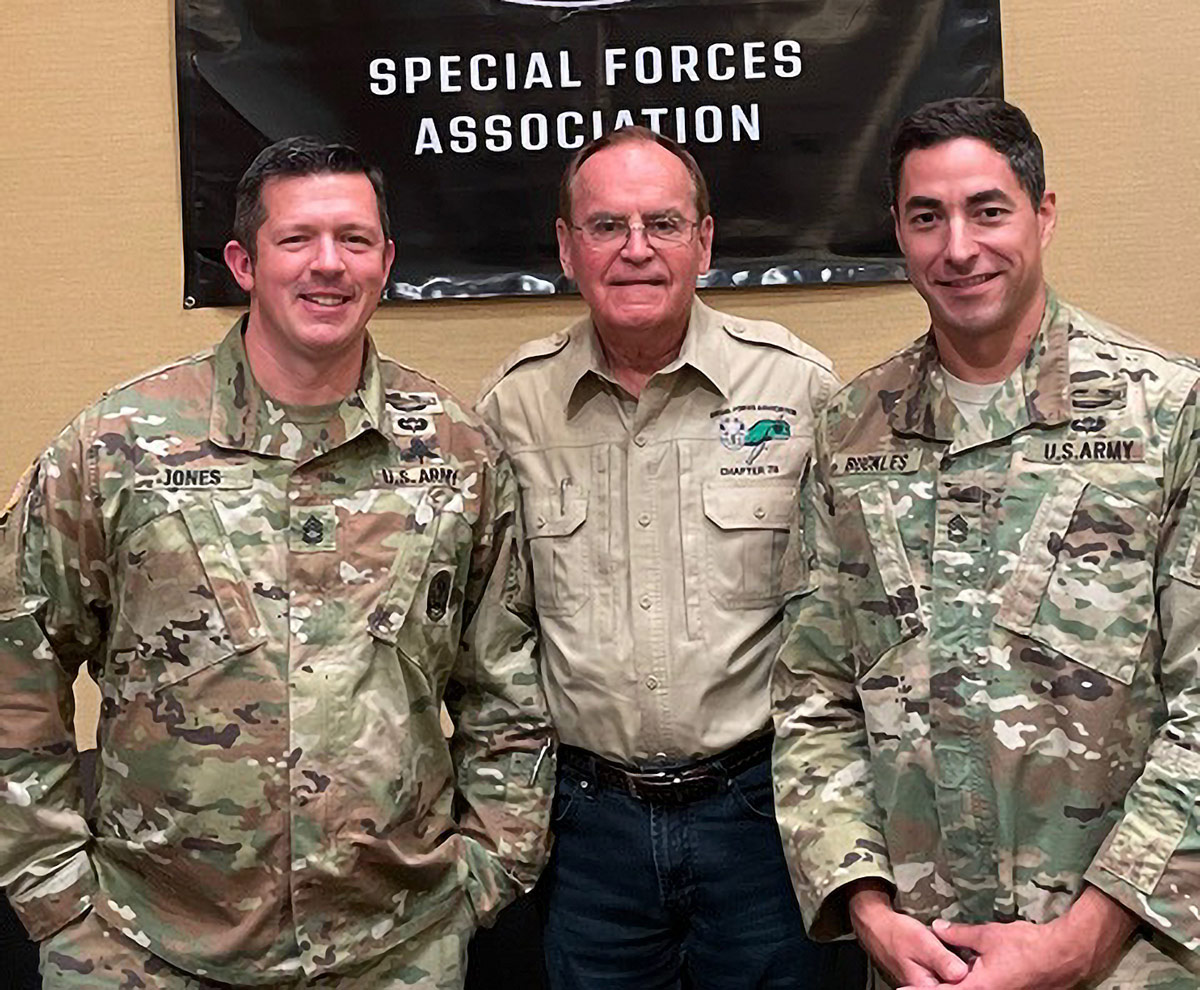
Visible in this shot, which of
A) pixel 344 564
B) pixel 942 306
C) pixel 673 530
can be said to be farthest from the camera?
pixel 673 530

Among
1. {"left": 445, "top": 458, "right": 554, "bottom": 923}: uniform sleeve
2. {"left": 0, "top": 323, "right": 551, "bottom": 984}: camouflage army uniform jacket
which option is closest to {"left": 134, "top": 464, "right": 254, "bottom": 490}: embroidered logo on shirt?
{"left": 0, "top": 323, "right": 551, "bottom": 984}: camouflage army uniform jacket

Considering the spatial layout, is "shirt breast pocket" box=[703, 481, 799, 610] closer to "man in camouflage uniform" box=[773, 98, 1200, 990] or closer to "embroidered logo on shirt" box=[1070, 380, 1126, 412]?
"man in camouflage uniform" box=[773, 98, 1200, 990]

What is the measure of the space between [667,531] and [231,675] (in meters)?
0.63

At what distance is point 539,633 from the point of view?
212 centimetres

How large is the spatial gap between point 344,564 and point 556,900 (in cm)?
59

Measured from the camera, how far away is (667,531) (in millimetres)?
2061

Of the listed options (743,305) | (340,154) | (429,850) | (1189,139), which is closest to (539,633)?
(429,850)

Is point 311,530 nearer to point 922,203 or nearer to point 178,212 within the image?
point 922,203

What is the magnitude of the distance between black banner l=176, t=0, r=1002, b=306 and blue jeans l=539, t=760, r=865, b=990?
3.77 ft

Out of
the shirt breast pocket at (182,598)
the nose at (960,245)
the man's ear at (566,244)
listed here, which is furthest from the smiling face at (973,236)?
the shirt breast pocket at (182,598)

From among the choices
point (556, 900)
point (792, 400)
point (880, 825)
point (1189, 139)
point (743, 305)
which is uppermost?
point (1189, 139)

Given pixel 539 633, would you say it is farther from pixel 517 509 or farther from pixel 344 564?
pixel 344 564

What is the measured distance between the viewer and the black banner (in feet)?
8.98

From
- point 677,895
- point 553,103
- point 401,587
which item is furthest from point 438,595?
point 553,103
